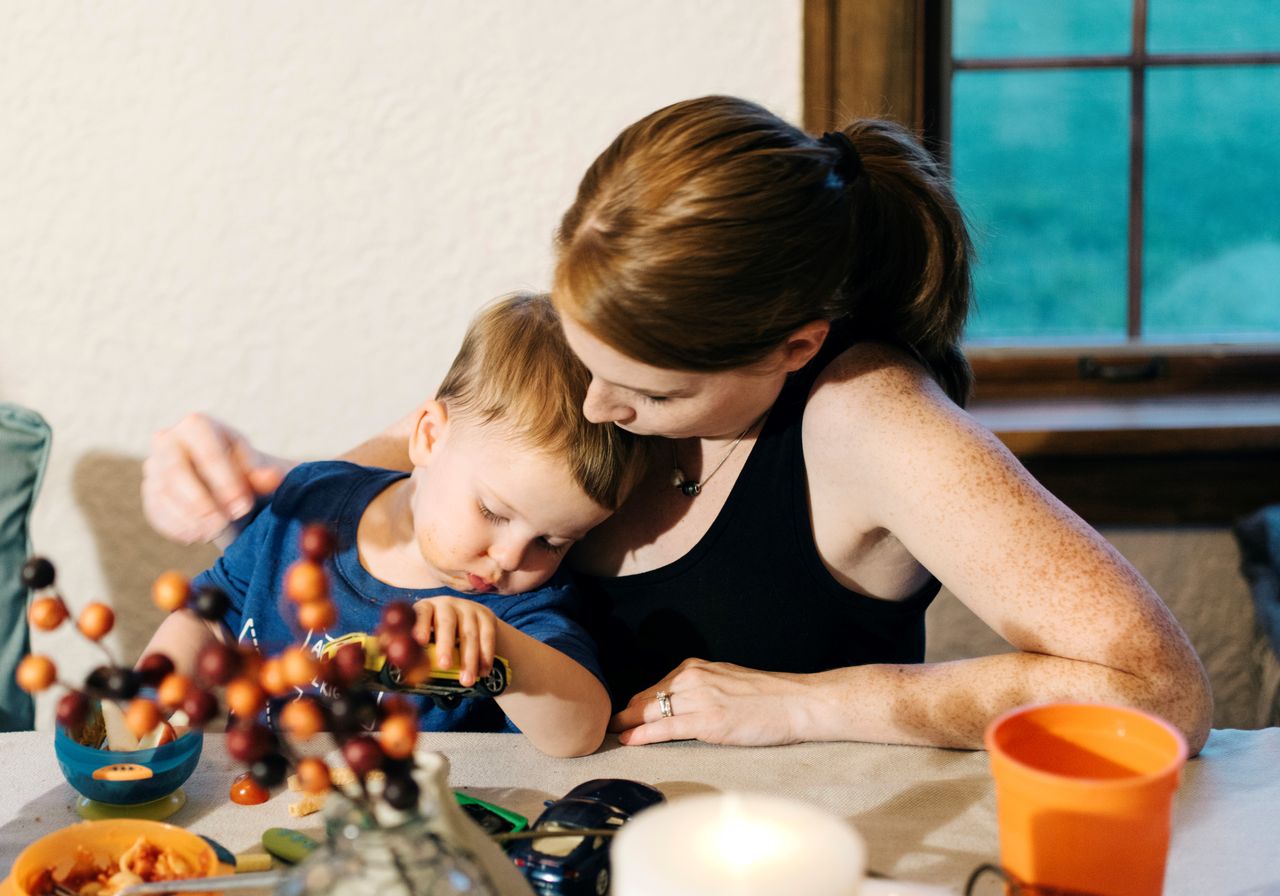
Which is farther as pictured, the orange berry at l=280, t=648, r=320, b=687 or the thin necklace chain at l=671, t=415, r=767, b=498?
the thin necklace chain at l=671, t=415, r=767, b=498

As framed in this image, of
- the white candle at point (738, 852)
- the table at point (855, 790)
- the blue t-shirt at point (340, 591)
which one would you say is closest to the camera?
the white candle at point (738, 852)

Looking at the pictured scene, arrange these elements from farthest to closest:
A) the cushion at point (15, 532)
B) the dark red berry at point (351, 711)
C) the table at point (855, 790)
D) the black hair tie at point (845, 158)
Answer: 1. the cushion at point (15, 532)
2. the black hair tie at point (845, 158)
3. the table at point (855, 790)
4. the dark red berry at point (351, 711)

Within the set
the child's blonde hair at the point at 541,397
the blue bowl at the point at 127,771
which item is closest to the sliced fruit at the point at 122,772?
the blue bowl at the point at 127,771

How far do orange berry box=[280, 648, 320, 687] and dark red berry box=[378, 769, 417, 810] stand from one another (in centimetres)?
6

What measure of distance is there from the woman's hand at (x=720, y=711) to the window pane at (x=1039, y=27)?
132cm

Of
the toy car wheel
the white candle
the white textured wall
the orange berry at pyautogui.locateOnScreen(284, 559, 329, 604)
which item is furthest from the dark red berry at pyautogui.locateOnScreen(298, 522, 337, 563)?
the white textured wall

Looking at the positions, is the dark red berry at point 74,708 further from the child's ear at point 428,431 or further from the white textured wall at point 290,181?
the white textured wall at point 290,181

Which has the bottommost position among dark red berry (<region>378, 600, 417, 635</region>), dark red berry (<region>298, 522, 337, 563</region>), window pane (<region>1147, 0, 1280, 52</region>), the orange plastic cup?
the orange plastic cup

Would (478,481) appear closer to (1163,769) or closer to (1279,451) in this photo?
(1163,769)

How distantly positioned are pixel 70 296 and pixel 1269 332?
1950mm

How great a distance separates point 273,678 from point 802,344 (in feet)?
2.07

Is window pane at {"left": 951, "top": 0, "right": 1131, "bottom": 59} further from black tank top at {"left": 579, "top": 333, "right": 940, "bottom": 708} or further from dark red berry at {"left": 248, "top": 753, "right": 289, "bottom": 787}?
dark red berry at {"left": 248, "top": 753, "right": 289, "bottom": 787}

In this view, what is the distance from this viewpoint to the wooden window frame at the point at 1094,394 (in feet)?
5.99

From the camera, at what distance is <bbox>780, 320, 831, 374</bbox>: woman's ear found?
43.7 inches
